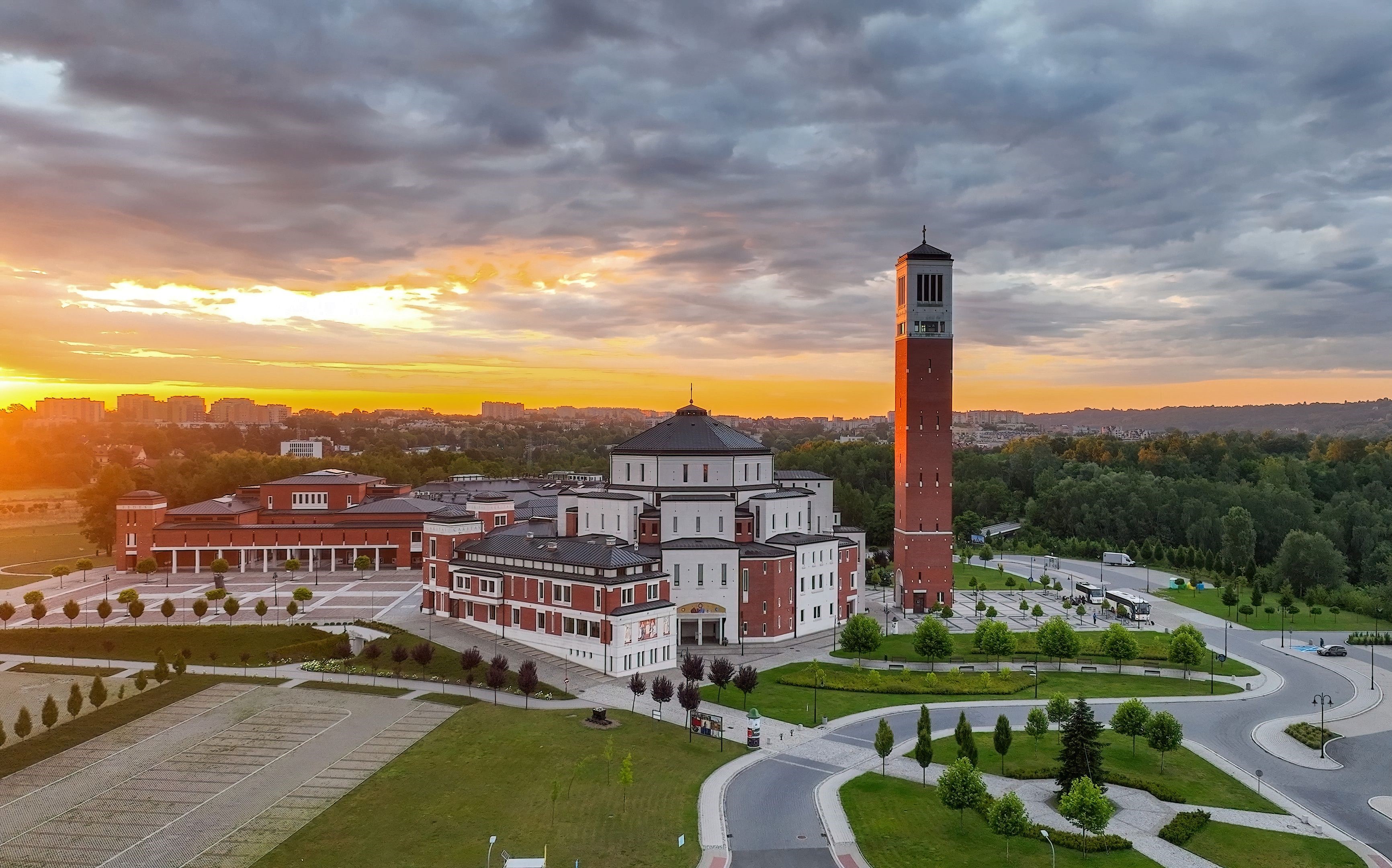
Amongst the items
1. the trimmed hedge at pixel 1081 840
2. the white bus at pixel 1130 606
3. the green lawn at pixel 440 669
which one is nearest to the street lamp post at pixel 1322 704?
the trimmed hedge at pixel 1081 840

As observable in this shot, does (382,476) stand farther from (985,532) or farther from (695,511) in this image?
(985,532)

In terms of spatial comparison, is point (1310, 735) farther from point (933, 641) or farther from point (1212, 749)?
point (933, 641)

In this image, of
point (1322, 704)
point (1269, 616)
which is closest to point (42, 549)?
point (1322, 704)

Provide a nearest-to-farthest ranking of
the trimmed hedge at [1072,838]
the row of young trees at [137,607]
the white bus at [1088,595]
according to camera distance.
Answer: the trimmed hedge at [1072,838] < the row of young trees at [137,607] < the white bus at [1088,595]

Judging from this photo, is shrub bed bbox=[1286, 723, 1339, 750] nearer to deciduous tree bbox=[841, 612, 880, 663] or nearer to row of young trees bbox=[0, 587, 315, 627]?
deciduous tree bbox=[841, 612, 880, 663]

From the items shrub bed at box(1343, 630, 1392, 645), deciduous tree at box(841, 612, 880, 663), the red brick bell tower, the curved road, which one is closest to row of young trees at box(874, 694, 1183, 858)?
the curved road

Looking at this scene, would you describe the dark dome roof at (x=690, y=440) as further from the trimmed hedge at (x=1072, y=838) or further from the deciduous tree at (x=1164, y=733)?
the trimmed hedge at (x=1072, y=838)

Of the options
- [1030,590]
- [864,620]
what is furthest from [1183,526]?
[864,620]

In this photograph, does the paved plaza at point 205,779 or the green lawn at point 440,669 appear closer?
the paved plaza at point 205,779
